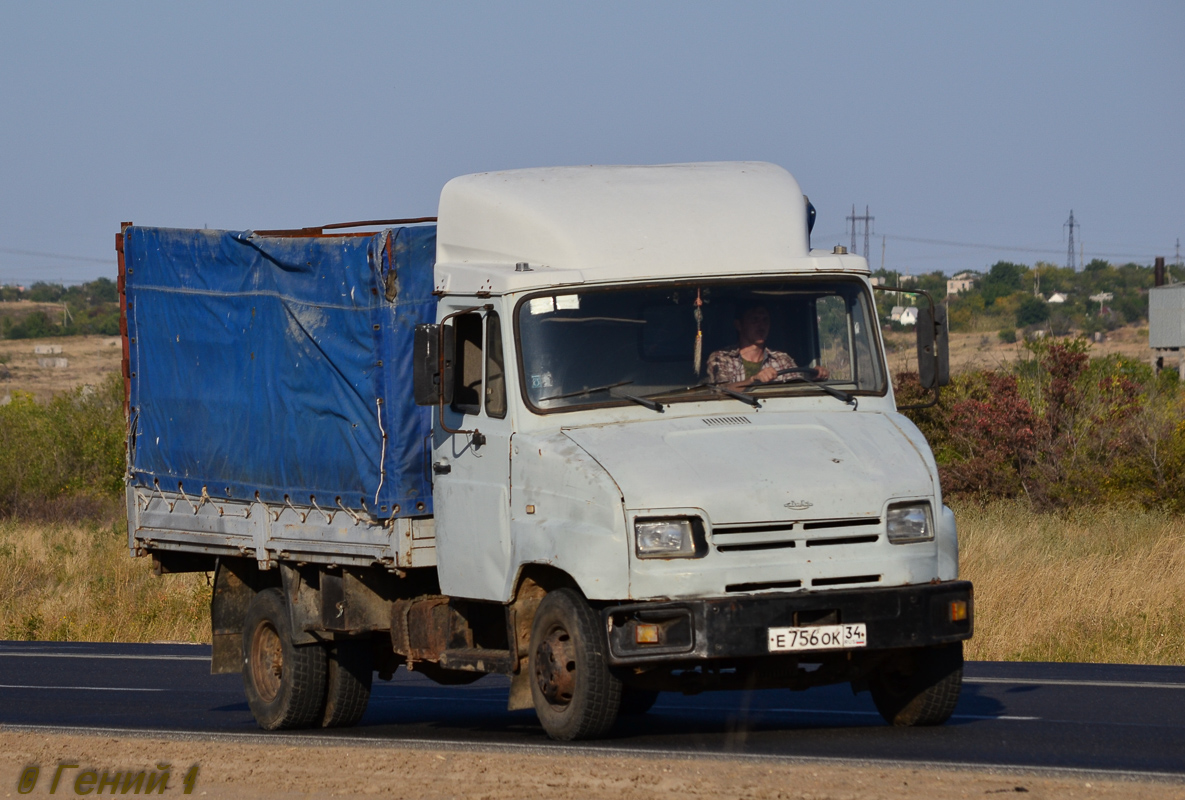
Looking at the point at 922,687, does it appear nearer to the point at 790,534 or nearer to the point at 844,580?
the point at 844,580

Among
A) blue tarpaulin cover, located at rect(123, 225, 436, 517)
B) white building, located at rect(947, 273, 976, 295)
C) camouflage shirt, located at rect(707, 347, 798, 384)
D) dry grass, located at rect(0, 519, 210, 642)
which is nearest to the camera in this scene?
camouflage shirt, located at rect(707, 347, 798, 384)

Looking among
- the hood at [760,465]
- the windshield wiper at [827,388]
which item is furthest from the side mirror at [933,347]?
the hood at [760,465]

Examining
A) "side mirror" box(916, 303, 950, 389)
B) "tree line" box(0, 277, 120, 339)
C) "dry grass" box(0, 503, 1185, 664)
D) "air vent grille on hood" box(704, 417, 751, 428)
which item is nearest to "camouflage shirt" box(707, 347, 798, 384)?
"air vent grille on hood" box(704, 417, 751, 428)

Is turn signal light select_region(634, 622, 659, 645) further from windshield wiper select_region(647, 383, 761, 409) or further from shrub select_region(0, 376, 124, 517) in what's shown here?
shrub select_region(0, 376, 124, 517)

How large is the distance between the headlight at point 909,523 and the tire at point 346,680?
163 inches

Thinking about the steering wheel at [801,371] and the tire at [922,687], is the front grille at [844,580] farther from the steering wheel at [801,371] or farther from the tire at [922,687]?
the steering wheel at [801,371]

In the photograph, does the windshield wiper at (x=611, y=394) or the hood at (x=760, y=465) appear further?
the windshield wiper at (x=611, y=394)

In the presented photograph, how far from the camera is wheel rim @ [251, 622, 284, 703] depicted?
36.6ft

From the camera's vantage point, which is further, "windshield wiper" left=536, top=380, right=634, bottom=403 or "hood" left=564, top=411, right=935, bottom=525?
"windshield wiper" left=536, top=380, right=634, bottom=403

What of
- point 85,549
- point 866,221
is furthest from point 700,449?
point 866,221

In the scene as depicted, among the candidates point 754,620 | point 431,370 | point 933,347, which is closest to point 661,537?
point 754,620

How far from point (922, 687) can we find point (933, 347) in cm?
184

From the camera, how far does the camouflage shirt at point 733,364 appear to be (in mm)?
8789

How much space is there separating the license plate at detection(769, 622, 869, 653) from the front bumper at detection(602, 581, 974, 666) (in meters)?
0.03
